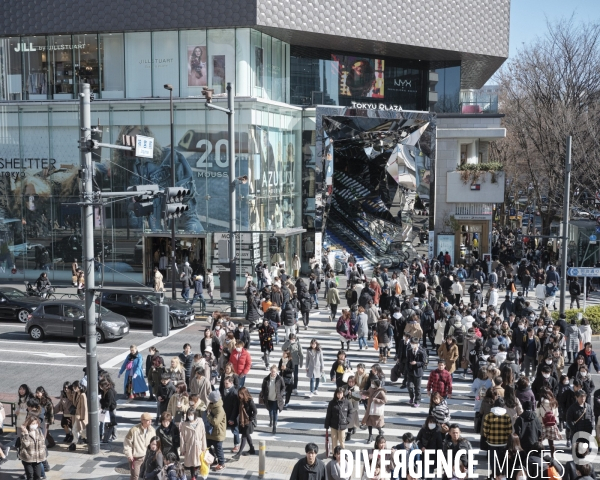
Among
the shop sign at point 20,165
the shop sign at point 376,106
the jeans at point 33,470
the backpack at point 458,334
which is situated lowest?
the jeans at point 33,470

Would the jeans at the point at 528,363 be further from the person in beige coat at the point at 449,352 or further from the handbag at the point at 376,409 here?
the handbag at the point at 376,409

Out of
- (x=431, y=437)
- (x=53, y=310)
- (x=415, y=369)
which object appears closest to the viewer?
(x=431, y=437)

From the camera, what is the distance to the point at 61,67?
121 ft

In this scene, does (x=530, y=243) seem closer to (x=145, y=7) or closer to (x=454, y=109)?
(x=454, y=109)

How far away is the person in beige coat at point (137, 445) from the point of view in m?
12.6

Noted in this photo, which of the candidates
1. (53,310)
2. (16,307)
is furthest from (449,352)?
(16,307)

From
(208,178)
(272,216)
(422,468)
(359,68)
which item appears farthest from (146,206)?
(359,68)

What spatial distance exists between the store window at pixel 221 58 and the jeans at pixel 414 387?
71.5 feet

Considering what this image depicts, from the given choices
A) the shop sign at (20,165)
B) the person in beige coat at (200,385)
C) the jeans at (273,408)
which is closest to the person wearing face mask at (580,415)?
the jeans at (273,408)

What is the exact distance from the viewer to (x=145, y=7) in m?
35.1

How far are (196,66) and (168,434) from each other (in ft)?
84.7

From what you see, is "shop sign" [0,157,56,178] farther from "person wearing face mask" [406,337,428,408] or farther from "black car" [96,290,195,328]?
"person wearing face mask" [406,337,428,408]

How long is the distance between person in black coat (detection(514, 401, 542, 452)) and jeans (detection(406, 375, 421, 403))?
4.30 meters

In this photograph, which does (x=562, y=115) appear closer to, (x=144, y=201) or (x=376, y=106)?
(x=376, y=106)
